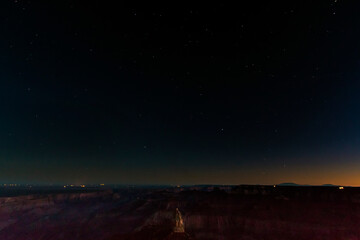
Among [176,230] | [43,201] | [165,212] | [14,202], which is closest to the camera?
[176,230]

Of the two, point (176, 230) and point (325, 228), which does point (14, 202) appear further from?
point (325, 228)

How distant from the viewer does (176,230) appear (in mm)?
36625

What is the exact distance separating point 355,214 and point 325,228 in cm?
1339

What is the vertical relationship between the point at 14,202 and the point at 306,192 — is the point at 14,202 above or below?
below

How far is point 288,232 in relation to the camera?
52125mm

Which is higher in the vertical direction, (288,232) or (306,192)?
(306,192)

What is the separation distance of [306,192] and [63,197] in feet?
400

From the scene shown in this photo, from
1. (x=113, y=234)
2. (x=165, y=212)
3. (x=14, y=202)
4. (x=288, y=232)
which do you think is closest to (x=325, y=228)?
(x=288, y=232)

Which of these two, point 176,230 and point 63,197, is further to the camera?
point 63,197

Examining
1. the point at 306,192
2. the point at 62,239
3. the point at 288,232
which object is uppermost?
the point at 306,192

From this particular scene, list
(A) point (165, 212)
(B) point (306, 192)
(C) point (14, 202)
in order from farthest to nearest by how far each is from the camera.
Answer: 1. (C) point (14, 202)
2. (B) point (306, 192)
3. (A) point (165, 212)

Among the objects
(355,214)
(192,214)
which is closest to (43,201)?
(192,214)

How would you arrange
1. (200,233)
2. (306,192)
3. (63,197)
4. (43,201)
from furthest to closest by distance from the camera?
(63,197)
(43,201)
(306,192)
(200,233)

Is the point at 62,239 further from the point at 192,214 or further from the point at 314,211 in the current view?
the point at 314,211
